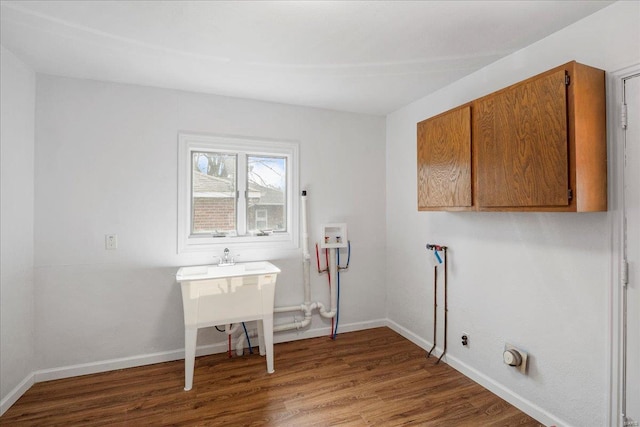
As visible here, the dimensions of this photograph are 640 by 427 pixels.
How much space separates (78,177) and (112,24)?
133 centimetres

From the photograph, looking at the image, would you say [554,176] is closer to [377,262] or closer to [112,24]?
[377,262]

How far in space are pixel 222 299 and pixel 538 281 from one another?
224 centimetres

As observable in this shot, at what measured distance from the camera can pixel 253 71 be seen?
2482 millimetres

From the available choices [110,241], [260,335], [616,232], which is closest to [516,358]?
[616,232]

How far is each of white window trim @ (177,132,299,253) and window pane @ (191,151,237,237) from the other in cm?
6

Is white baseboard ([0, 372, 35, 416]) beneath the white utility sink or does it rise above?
beneath

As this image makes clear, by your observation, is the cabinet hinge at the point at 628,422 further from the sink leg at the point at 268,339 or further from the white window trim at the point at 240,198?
the white window trim at the point at 240,198

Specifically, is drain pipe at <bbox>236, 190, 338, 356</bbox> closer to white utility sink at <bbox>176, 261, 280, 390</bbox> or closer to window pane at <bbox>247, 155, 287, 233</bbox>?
window pane at <bbox>247, 155, 287, 233</bbox>

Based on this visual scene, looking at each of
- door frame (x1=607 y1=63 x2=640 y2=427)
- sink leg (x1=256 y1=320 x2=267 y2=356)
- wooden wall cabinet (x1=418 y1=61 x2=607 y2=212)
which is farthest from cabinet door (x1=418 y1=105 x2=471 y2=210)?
sink leg (x1=256 y1=320 x2=267 y2=356)

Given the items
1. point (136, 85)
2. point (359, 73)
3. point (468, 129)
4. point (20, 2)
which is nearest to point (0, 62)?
point (20, 2)

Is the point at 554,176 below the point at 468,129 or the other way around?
below

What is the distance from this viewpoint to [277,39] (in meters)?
2.03

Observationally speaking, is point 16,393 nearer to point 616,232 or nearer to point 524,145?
point 524,145

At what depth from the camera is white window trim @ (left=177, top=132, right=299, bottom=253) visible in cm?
287
